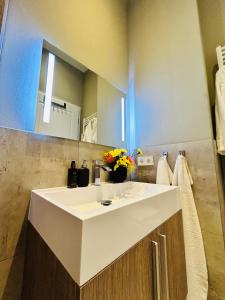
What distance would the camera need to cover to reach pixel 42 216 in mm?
560

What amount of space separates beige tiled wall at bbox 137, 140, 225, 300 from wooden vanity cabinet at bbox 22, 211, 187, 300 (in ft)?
0.84

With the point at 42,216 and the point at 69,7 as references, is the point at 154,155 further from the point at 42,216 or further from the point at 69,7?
the point at 69,7

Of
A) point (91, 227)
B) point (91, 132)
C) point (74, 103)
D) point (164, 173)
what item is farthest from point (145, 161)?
point (91, 227)

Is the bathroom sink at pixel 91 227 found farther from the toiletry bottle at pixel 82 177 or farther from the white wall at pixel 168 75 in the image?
the white wall at pixel 168 75

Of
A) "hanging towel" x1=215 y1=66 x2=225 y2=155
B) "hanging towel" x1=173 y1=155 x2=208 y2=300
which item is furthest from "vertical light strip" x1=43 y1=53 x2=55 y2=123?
"hanging towel" x1=215 y1=66 x2=225 y2=155

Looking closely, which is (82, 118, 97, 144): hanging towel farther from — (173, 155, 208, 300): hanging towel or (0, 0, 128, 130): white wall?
(173, 155, 208, 300): hanging towel

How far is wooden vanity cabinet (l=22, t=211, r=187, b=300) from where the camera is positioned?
1.19 ft

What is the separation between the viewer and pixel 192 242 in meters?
0.91

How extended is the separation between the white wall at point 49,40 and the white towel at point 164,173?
842 millimetres

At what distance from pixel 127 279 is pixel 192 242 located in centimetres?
69

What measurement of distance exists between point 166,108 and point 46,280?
1.25 m

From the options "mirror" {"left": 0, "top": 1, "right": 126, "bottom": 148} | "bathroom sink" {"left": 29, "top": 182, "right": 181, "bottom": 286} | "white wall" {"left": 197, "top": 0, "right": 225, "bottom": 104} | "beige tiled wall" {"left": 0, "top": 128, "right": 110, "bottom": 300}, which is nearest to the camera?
"bathroom sink" {"left": 29, "top": 182, "right": 181, "bottom": 286}

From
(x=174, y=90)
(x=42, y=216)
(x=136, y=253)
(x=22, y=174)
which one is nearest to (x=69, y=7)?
(x=174, y=90)

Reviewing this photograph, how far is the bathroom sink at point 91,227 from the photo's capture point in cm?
34
